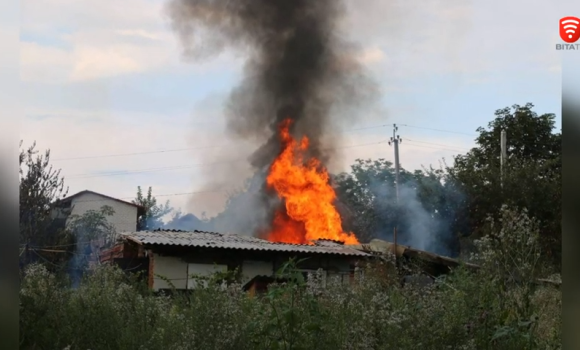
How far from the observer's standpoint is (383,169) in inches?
1271

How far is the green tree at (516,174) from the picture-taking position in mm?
23328

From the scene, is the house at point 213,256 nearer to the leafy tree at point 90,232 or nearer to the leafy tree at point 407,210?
the leafy tree at point 407,210

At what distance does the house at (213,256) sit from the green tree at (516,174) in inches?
243

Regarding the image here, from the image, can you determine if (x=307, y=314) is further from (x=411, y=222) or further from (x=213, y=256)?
(x=411, y=222)

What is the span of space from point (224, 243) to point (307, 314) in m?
11.9

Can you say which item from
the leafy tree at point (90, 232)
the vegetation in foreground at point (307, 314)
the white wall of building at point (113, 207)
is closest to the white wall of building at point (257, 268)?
the vegetation in foreground at point (307, 314)

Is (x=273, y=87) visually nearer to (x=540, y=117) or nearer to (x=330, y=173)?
(x=330, y=173)

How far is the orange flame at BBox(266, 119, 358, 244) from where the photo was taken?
19062 millimetres

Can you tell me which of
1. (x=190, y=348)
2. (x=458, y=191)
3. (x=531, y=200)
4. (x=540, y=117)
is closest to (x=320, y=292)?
(x=190, y=348)

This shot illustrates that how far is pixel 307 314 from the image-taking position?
5.17 metres

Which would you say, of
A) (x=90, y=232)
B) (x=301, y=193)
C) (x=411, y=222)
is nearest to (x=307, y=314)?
(x=301, y=193)
